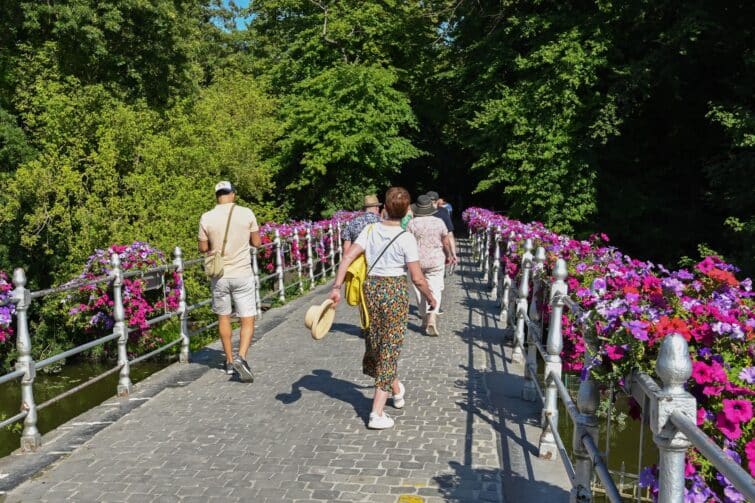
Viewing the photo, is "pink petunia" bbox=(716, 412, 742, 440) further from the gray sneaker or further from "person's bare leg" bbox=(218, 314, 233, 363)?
"person's bare leg" bbox=(218, 314, 233, 363)

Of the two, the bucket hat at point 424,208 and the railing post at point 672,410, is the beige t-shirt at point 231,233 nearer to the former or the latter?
the bucket hat at point 424,208

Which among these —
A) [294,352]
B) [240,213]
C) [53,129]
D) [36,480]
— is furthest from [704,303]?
[53,129]

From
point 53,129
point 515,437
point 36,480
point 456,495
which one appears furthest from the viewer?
point 53,129

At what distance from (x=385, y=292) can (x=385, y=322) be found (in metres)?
0.25

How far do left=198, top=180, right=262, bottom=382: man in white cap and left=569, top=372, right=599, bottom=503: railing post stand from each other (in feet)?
14.6

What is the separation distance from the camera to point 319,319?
18.0 feet

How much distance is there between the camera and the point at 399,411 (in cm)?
604

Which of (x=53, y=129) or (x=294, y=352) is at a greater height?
(x=53, y=129)

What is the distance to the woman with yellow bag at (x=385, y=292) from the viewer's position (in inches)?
215

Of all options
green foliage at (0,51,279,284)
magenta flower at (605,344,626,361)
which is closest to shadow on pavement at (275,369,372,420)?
magenta flower at (605,344,626,361)

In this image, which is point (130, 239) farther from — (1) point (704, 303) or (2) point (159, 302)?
(1) point (704, 303)

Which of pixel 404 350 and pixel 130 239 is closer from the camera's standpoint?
pixel 404 350

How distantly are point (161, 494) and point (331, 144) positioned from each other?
25.5 m

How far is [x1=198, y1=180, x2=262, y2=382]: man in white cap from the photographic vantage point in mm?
7145
